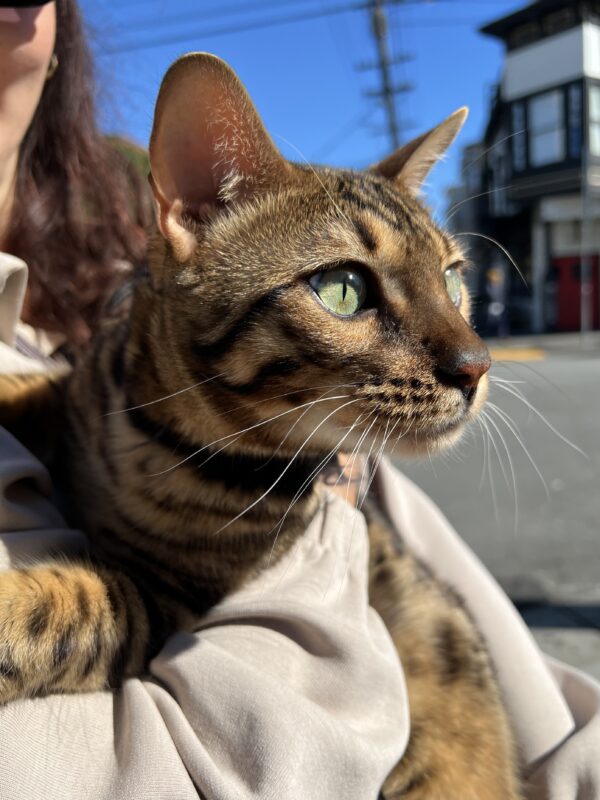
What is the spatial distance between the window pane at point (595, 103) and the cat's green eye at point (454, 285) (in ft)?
58.4

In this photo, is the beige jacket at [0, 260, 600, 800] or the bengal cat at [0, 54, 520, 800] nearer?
the beige jacket at [0, 260, 600, 800]

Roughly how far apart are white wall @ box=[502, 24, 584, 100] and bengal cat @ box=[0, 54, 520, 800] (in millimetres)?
17874

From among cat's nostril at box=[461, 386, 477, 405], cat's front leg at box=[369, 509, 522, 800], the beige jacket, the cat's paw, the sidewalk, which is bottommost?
the sidewalk

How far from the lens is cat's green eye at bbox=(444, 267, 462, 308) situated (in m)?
1.43

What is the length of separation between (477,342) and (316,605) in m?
0.55

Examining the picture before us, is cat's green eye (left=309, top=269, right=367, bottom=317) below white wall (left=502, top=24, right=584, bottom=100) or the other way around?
below

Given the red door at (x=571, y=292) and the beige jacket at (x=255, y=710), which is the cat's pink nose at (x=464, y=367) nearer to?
the beige jacket at (x=255, y=710)

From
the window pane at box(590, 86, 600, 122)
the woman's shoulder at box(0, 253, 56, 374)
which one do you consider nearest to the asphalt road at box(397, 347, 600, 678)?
the woman's shoulder at box(0, 253, 56, 374)

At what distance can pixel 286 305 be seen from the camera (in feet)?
3.74

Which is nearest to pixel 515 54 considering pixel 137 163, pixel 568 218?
pixel 568 218

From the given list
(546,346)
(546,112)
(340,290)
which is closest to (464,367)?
(340,290)

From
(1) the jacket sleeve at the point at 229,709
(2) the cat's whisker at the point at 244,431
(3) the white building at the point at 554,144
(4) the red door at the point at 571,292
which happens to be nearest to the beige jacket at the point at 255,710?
(1) the jacket sleeve at the point at 229,709

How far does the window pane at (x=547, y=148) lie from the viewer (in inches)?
657

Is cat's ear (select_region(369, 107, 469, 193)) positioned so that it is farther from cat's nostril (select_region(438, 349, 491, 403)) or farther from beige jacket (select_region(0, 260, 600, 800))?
beige jacket (select_region(0, 260, 600, 800))
